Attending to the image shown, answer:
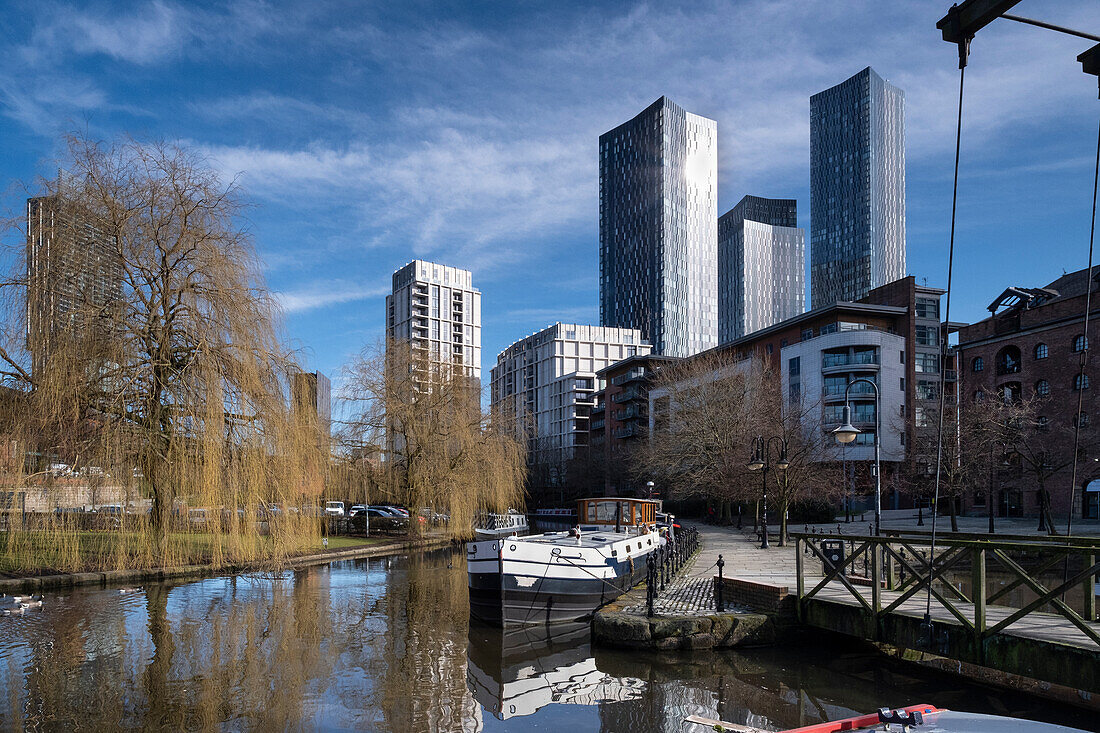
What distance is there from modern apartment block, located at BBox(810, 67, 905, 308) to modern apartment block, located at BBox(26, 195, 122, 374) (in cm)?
18784

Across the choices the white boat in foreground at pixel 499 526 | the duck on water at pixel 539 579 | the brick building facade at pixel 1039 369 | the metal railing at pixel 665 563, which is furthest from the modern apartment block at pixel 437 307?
the duck on water at pixel 539 579

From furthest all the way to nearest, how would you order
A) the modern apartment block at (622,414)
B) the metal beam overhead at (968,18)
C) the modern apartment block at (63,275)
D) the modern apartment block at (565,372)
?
the modern apartment block at (565,372)
the modern apartment block at (622,414)
the modern apartment block at (63,275)
the metal beam overhead at (968,18)

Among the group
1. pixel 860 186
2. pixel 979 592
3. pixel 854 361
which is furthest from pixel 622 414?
pixel 860 186

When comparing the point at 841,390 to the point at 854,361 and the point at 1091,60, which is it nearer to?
the point at 854,361

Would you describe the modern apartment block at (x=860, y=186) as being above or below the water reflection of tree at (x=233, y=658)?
above

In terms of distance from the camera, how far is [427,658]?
14.3 m

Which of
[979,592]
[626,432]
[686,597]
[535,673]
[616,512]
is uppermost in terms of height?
[626,432]

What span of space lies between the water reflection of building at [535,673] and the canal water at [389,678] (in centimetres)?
5

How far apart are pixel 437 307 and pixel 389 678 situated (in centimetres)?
12694

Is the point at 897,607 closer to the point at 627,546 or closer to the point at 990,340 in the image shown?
the point at 627,546

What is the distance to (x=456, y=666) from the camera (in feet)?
45.2

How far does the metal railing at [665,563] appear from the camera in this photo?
14867 millimetres

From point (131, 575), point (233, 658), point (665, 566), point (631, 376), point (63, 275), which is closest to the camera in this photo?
point (233, 658)

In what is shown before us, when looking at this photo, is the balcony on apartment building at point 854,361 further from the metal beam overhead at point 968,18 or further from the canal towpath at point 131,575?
the metal beam overhead at point 968,18
